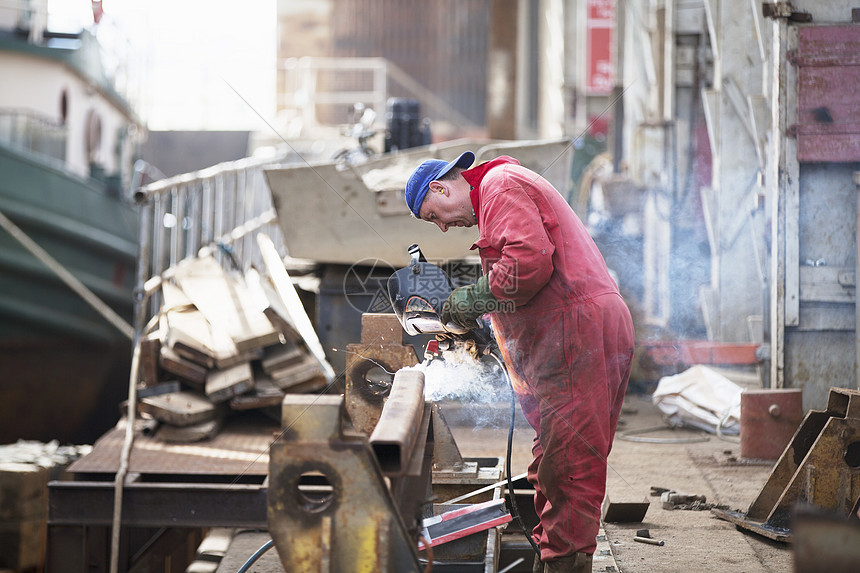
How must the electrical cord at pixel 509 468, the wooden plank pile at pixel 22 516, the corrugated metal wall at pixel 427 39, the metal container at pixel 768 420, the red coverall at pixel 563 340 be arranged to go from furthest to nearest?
the corrugated metal wall at pixel 427 39, the wooden plank pile at pixel 22 516, the metal container at pixel 768 420, the electrical cord at pixel 509 468, the red coverall at pixel 563 340

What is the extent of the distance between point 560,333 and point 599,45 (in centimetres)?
1139

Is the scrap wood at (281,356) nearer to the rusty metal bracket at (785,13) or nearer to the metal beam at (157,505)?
the metal beam at (157,505)

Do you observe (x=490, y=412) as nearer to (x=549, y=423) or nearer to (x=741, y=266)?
(x=549, y=423)

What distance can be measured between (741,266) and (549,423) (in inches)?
185

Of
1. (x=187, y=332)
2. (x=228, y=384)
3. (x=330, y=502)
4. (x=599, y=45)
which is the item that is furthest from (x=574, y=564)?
(x=599, y=45)

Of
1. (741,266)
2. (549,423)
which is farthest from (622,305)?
(741,266)

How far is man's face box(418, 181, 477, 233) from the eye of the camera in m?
3.29

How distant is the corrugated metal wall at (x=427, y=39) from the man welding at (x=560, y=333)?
59.4 ft

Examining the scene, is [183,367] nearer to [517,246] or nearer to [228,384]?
[228,384]

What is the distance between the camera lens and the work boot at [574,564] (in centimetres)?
310

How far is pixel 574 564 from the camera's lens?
3105 mm

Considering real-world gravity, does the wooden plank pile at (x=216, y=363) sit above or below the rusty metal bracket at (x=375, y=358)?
below

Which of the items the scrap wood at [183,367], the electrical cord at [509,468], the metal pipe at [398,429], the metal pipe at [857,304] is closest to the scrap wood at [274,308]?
the scrap wood at [183,367]

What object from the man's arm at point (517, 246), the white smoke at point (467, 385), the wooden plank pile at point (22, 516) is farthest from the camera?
the wooden plank pile at point (22, 516)
